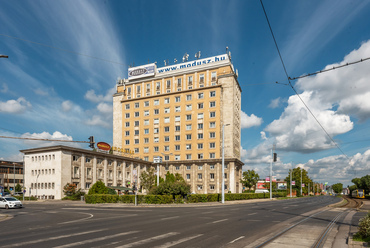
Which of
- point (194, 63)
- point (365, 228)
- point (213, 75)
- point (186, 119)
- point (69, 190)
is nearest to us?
point (365, 228)

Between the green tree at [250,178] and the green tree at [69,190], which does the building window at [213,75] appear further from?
the green tree at [69,190]

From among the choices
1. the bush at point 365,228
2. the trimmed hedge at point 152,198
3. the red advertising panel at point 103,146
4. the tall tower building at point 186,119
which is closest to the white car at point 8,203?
the trimmed hedge at point 152,198

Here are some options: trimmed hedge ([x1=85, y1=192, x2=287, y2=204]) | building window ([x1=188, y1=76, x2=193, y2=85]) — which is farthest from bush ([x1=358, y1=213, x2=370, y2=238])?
building window ([x1=188, y1=76, x2=193, y2=85])

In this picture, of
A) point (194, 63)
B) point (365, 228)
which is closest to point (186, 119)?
point (194, 63)

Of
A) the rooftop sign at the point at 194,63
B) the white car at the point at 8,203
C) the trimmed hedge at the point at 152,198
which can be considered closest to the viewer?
the white car at the point at 8,203

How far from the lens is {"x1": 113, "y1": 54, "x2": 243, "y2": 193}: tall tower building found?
7625cm

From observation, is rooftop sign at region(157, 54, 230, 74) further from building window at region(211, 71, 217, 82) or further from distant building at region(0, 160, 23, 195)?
distant building at region(0, 160, 23, 195)

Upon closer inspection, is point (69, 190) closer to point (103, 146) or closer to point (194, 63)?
point (103, 146)

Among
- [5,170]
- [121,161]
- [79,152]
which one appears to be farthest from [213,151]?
[5,170]

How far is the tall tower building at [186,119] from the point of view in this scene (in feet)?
250

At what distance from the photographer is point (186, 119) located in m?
81.2

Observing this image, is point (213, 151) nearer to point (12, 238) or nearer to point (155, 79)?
point (155, 79)

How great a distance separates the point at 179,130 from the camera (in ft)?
267

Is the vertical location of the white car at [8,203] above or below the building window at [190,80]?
below
